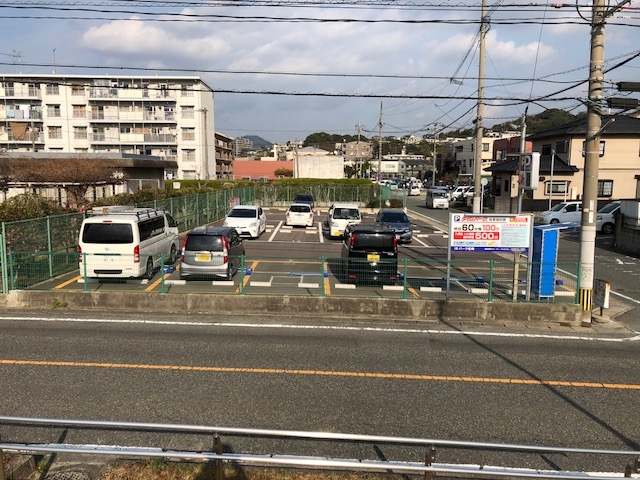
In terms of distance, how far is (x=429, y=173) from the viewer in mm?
114438

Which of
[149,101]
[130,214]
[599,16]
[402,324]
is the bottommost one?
[402,324]

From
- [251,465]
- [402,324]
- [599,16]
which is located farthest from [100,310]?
[599,16]

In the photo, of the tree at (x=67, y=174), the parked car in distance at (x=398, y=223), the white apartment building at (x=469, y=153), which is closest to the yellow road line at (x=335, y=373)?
the parked car in distance at (x=398, y=223)

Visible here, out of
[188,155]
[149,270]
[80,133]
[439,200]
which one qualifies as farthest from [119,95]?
[149,270]

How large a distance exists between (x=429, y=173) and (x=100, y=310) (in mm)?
108700

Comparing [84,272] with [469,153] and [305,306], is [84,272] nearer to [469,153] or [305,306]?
[305,306]

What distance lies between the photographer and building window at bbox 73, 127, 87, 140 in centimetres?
6144

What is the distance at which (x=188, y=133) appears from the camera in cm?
6347

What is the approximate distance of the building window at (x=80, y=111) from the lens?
201 feet

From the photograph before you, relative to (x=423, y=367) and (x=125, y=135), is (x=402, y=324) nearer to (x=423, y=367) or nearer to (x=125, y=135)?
(x=423, y=367)

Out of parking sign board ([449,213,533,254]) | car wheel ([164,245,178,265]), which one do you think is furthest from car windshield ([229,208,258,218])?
parking sign board ([449,213,533,254])

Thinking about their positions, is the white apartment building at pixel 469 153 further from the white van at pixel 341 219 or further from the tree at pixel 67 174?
the tree at pixel 67 174

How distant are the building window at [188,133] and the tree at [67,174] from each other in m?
37.3

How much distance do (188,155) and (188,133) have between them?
2938 millimetres
